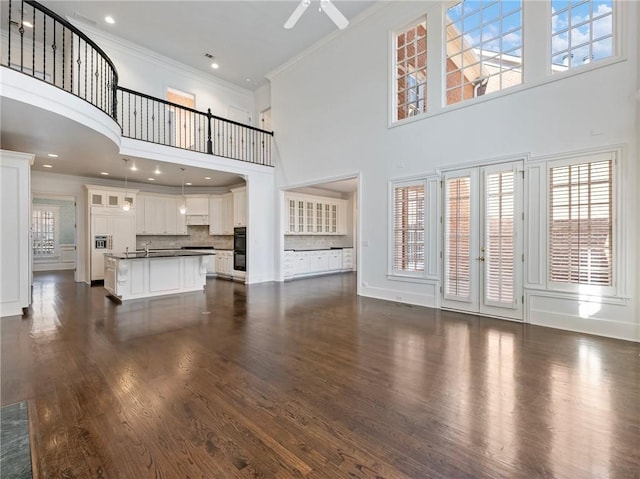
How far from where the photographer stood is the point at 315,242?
35.9 ft

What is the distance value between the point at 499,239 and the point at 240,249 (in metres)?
6.57

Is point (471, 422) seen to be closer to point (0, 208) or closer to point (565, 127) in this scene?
point (565, 127)

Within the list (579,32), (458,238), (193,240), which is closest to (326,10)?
(579,32)

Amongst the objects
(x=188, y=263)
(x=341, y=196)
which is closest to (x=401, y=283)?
(x=188, y=263)

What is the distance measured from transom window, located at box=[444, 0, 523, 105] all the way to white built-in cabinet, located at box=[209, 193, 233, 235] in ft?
22.9

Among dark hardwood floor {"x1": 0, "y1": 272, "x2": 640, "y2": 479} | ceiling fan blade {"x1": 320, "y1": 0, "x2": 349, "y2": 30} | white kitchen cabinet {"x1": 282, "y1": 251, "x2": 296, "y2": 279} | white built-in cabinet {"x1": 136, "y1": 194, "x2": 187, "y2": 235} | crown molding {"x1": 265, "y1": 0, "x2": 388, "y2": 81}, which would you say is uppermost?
crown molding {"x1": 265, "y1": 0, "x2": 388, "y2": 81}

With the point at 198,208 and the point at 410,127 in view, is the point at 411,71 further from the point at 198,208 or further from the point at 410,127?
the point at 198,208

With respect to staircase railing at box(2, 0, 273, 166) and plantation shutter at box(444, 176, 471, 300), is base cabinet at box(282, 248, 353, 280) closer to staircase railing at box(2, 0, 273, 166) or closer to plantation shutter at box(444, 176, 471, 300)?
staircase railing at box(2, 0, 273, 166)

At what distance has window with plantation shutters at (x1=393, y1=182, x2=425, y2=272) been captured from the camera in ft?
18.7

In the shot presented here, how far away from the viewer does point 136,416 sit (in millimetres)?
2172

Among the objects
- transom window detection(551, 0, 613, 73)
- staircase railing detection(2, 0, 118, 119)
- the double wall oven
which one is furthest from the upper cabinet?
transom window detection(551, 0, 613, 73)

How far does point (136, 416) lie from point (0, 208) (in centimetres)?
494

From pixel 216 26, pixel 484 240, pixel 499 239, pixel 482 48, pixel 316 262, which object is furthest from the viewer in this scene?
pixel 316 262

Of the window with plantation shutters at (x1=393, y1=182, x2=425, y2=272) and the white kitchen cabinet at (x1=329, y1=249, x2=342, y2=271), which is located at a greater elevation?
the window with plantation shutters at (x1=393, y1=182, x2=425, y2=272)
